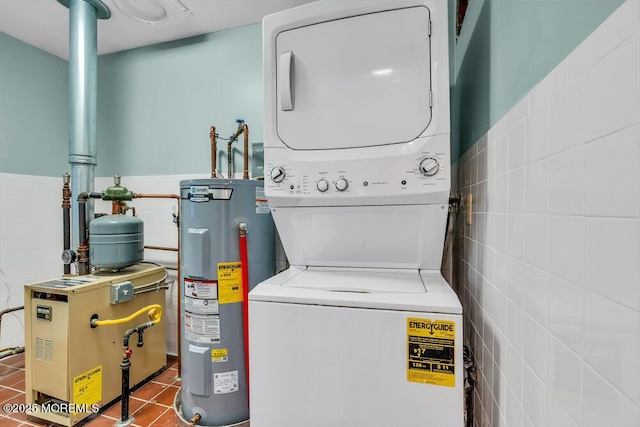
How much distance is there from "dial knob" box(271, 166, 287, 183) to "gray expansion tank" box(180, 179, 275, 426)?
18.1 inches

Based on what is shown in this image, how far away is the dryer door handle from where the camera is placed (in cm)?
103

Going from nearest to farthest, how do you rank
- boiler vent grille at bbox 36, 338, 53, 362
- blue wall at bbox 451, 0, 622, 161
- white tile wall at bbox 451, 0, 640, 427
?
white tile wall at bbox 451, 0, 640, 427
blue wall at bbox 451, 0, 622, 161
boiler vent grille at bbox 36, 338, 53, 362

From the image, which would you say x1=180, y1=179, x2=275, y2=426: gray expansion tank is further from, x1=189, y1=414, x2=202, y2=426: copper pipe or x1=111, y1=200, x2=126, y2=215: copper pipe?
x1=111, y1=200, x2=126, y2=215: copper pipe

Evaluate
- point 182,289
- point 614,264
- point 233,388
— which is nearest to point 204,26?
point 182,289

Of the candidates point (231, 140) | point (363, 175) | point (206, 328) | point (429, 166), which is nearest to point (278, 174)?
point (363, 175)

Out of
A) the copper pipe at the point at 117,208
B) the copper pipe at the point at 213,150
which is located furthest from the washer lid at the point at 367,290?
the copper pipe at the point at 117,208

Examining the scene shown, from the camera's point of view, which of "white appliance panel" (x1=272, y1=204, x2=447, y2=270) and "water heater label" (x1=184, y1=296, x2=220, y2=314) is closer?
"white appliance panel" (x1=272, y1=204, x2=447, y2=270)

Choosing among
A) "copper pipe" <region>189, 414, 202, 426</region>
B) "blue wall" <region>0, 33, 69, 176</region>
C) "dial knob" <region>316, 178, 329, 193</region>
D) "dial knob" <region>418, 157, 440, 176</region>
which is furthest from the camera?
"blue wall" <region>0, 33, 69, 176</region>

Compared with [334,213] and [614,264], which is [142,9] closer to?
[334,213]

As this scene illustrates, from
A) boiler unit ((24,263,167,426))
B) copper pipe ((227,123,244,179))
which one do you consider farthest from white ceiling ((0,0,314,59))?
boiler unit ((24,263,167,426))

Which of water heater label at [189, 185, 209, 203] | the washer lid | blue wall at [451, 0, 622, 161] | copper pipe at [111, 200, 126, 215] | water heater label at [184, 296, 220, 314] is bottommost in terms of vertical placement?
water heater label at [184, 296, 220, 314]

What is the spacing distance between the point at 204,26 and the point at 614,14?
229 cm
